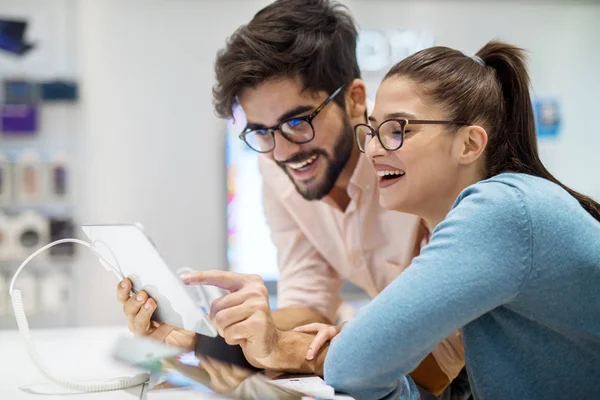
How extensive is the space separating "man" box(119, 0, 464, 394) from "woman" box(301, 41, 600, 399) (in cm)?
40

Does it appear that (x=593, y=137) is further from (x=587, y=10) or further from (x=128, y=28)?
(x=128, y=28)

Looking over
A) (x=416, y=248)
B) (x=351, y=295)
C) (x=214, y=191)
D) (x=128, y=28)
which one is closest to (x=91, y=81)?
(x=128, y=28)

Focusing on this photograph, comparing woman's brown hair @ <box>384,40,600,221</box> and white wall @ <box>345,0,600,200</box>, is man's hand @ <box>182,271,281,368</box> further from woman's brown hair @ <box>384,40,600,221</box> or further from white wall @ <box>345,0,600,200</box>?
white wall @ <box>345,0,600,200</box>

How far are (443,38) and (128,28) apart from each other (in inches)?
76.9

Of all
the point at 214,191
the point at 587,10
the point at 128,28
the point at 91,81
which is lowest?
the point at 214,191

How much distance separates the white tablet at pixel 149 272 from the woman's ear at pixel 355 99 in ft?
2.76

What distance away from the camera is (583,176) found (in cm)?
403

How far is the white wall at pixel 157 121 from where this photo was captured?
3.64 meters

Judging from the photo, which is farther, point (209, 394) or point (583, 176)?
point (583, 176)

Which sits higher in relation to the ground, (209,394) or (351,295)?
(209,394)

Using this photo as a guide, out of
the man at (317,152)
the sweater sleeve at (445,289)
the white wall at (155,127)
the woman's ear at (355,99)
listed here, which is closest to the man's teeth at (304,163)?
the man at (317,152)

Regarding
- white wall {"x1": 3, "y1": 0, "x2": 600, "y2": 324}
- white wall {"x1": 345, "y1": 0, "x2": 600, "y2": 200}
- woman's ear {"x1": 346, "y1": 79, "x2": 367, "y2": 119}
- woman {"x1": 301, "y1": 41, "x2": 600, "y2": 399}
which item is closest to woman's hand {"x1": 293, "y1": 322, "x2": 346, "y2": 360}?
woman {"x1": 301, "y1": 41, "x2": 600, "y2": 399}

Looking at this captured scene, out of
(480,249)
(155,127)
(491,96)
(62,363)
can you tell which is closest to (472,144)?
(491,96)

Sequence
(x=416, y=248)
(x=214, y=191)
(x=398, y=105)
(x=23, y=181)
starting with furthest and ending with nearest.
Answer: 1. (x=214, y=191)
2. (x=23, y=181)
3. (x=416, y=248)
4. (x=398, y=105)
